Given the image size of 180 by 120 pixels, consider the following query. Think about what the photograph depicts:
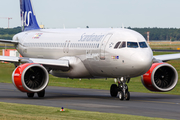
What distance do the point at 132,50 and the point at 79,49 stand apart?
5640 mm

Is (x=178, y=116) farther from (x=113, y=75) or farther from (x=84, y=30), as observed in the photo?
(x=84, y=30)

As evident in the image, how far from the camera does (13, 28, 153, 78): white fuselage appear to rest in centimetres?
2549

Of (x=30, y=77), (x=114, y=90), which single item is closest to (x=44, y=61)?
(x=30, y=77)

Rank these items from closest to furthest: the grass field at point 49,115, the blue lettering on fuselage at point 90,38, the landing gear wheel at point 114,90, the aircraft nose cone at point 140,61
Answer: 1. the grass field at point 49,115
2. the aircraft nose cone at point 140,61
3. the blue lettering on fuselage at point 90,38
4. the landing gear wheel at point 114,90

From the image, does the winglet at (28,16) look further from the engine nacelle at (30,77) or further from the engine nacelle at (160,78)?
the engine nacelle at (160,78)

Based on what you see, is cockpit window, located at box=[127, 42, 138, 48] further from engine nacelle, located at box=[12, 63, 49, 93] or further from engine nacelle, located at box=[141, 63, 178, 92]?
engine nacelle, located at box=[12, 63, 49, 93]

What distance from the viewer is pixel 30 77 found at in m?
27.9

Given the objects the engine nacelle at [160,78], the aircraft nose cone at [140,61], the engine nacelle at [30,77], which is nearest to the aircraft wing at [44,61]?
the engine nacelle at [30,77]

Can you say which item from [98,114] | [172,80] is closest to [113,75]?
[172,80]

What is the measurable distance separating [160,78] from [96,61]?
4.91m

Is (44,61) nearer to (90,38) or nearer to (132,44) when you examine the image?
(90,38)

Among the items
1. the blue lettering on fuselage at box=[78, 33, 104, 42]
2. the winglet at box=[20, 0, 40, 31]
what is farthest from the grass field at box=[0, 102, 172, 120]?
the winglet at box=[20, 0, 40, 31]

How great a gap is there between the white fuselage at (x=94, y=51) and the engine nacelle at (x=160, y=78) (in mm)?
3014

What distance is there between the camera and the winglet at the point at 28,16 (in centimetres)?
4069
